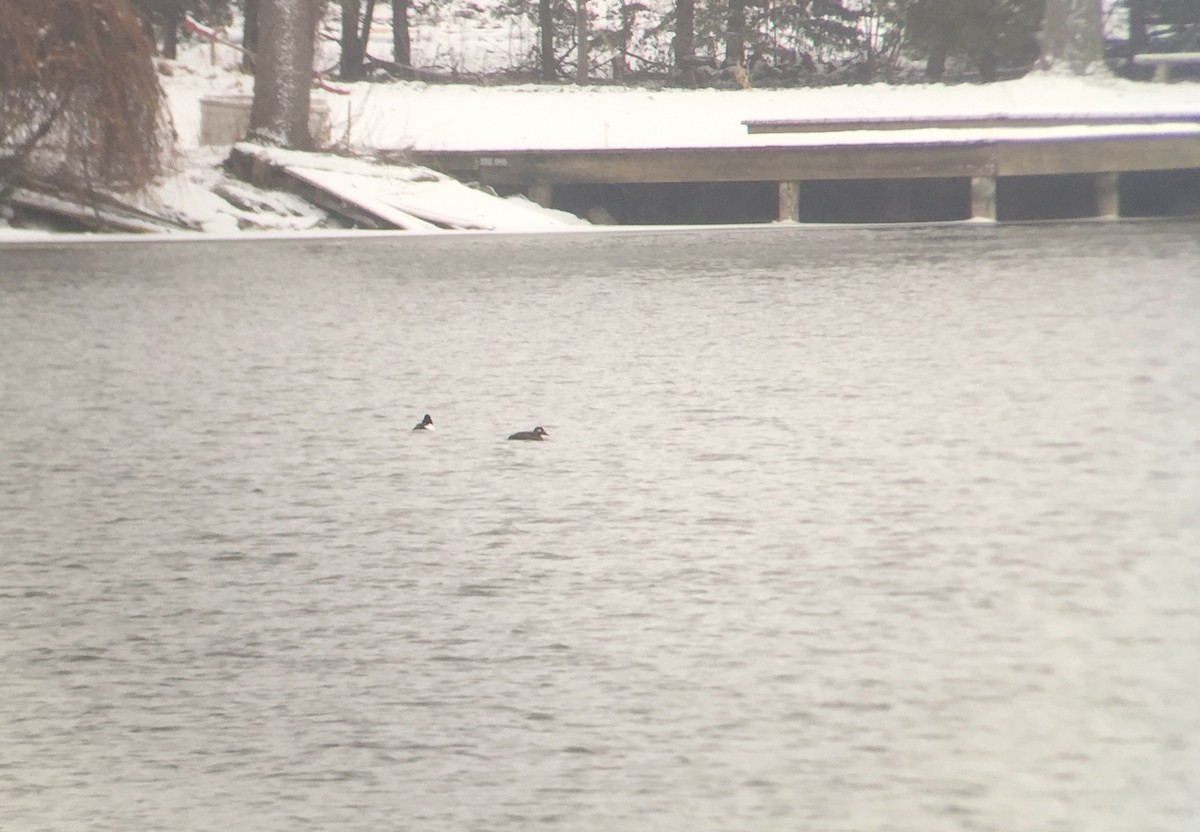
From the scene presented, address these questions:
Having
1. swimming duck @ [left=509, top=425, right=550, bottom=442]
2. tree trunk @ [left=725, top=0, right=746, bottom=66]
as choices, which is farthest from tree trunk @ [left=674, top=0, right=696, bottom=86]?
swimming duck @ [left=509, top=425, right=550, bottom=442]

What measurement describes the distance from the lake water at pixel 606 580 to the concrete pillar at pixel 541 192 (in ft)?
42.1

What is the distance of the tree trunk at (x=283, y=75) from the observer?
2084 cm

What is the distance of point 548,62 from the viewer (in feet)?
124

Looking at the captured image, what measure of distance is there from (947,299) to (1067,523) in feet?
20.0

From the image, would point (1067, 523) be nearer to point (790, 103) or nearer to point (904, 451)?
point (904, 451)

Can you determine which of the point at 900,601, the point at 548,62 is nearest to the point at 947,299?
the point at 900,601

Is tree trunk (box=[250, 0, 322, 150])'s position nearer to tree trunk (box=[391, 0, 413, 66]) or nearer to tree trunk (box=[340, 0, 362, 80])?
tree trunk (box=[340, 0, 362, 80])

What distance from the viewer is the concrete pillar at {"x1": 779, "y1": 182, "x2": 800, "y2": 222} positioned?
21.5 m

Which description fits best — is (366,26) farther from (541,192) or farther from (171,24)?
(541,192)

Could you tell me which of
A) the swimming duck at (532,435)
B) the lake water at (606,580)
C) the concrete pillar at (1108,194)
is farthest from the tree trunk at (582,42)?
the swimming duck at (532,435)

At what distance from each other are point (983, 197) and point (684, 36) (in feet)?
56.8

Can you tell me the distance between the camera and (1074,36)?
31391mm

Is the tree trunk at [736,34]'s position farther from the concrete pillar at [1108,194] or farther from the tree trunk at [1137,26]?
the concrete pillar at [1108,194]

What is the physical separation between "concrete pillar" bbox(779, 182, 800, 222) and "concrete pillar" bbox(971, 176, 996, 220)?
202 centimetres
